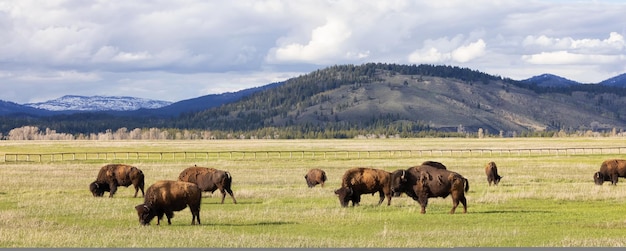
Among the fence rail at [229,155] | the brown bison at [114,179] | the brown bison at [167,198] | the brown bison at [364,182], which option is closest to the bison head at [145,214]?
the brown bison at [167,198]

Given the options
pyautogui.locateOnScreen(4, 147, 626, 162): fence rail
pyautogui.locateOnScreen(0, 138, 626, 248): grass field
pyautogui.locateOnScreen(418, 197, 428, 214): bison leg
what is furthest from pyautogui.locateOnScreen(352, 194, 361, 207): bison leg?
pyautogui.locateOnScreen(4, 147, 626, 162): fence rail

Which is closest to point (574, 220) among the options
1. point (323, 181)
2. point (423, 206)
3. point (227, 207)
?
point (423, 206)

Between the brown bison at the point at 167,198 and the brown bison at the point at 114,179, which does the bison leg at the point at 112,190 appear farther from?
the brown bison at the point at 167,198

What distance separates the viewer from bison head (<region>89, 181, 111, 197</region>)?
38.8 metres

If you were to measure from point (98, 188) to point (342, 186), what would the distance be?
40.0 feet

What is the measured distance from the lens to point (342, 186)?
110 feet

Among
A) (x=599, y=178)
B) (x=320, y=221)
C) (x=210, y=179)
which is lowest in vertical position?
(x=599, y=178)

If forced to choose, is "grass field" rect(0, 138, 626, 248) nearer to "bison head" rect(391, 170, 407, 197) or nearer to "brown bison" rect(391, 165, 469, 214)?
"brown bison" rect(391, 165, 469, 214)

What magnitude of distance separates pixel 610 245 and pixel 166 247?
37.7 ft

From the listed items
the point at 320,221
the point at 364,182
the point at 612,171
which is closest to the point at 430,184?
the point at 364,182

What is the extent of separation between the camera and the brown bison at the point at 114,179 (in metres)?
38.9

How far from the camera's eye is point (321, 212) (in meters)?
30.9

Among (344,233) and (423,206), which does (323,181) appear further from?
(344,233)

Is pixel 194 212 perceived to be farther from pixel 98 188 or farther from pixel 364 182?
pixel 98 188
